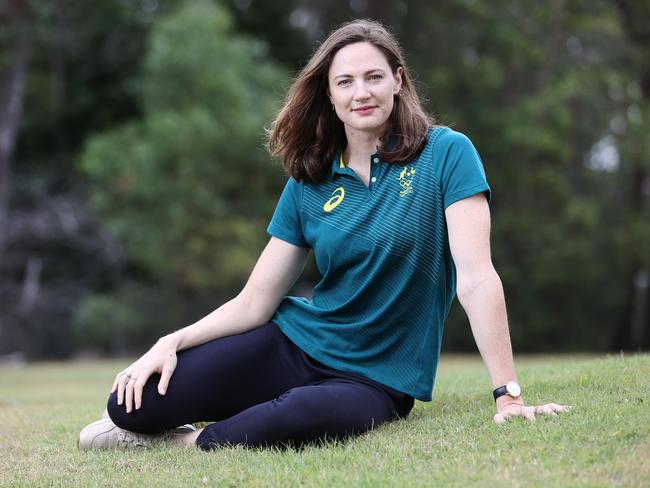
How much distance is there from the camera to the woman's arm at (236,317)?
402cm

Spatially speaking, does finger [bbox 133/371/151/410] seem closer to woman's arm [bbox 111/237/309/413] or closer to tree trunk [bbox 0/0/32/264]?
woman's arm [bbox 111/237/309/413]

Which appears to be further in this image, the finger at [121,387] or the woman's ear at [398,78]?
the woman's ear at [398,78]

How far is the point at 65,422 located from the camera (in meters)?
5.12

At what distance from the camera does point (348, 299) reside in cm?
409

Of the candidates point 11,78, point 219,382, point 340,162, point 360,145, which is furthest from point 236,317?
point 11,78

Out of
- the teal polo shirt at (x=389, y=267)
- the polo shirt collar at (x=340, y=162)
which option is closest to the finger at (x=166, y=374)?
the teal polo shirt at (x=389, y=267)

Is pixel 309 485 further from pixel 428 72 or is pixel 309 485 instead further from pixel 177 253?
pixel 428 72

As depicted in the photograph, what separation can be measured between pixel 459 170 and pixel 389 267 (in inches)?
20.4

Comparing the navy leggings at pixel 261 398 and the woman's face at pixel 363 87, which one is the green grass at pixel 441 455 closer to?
the navy leggings at pixel 261 398

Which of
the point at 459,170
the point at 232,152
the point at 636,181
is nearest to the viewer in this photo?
the point at 459,170

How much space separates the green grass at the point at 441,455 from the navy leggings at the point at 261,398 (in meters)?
0.09

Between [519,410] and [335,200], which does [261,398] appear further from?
[519,410]

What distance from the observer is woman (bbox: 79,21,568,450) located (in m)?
3.83

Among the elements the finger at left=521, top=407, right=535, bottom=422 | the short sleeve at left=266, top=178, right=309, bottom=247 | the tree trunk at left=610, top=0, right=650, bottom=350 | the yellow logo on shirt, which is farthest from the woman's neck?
the tree trunk at left=610, top=0, right=650, bottom=350
